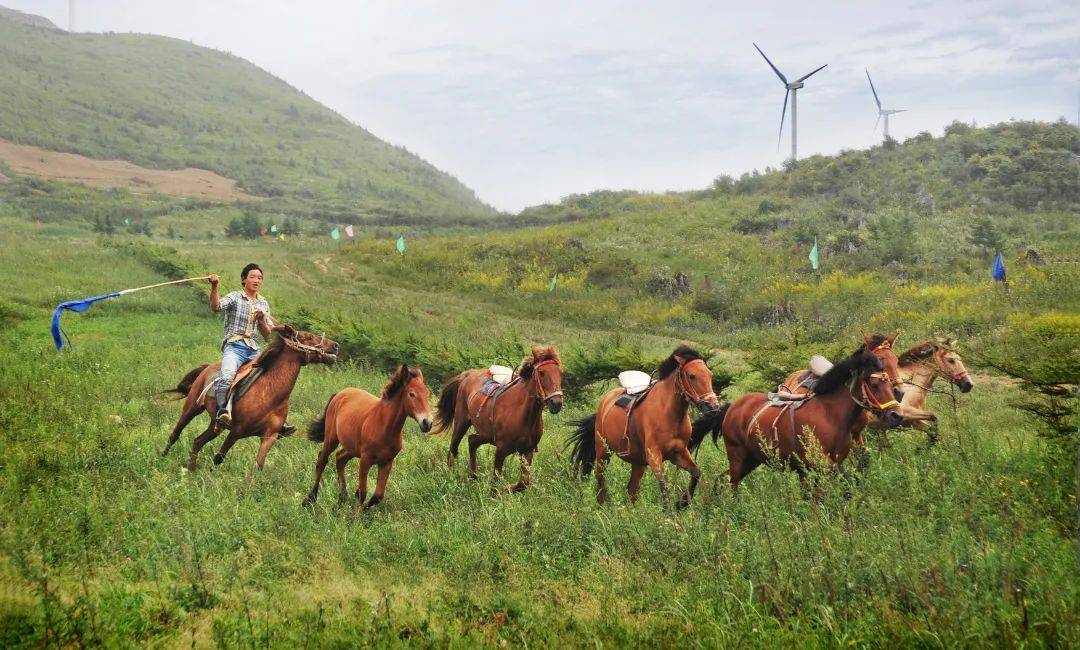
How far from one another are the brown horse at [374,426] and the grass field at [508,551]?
14.6 inches

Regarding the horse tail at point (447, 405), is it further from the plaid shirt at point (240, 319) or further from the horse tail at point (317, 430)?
the plaid shirt at point (240, 319)

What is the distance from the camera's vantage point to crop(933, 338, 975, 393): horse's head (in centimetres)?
1136

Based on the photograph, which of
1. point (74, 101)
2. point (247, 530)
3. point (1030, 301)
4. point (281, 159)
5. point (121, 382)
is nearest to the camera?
point (247, 530)

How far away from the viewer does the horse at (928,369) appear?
11375mm

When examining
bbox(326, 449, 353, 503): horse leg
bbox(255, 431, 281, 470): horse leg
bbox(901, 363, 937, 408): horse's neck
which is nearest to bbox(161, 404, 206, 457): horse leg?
bbox(255, 431, 281, 470): horse leg

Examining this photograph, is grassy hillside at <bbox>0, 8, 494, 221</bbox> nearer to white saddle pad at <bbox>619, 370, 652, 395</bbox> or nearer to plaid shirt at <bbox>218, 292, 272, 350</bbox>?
plaid shirt at <bbox>218, 292, 272, 350</bbox>

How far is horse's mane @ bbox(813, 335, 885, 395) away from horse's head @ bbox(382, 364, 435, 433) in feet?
13.5

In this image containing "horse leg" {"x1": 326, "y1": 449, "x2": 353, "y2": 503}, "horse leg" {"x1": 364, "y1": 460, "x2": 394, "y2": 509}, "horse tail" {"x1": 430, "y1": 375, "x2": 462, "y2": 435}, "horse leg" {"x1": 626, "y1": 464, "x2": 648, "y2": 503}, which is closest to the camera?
"horse leg" {"x1": 364, "y1": 460, "x2": 394, "y2": 509}

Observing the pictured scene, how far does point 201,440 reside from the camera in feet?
33.4

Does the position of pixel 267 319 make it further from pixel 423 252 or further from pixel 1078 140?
pixel 1078 140

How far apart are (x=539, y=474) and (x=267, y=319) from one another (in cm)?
387

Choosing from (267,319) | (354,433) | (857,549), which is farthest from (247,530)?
(857,549)

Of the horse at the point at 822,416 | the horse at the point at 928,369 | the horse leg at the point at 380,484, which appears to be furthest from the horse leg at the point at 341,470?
the horse at the point at 928,369

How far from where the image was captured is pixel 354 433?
9.05 m
